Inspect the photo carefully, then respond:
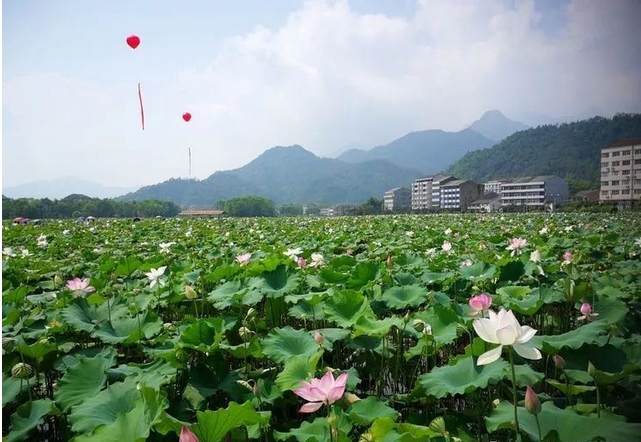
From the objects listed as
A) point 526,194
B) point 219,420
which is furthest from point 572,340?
point 526,194

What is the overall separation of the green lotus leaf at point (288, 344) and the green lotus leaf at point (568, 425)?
1.87 ft

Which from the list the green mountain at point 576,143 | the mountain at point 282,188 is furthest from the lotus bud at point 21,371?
the mountain at point 282,188

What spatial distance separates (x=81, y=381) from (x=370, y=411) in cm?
86

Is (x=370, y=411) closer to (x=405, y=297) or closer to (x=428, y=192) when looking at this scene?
(x=405, y=297)

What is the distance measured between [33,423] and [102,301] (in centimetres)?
105

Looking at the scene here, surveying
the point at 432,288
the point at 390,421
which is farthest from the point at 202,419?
the point at 432,288

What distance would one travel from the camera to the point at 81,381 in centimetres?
128

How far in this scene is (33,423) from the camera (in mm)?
1097

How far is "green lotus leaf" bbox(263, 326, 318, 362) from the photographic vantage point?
135cm

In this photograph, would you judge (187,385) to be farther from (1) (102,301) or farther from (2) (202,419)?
(1) (102,301)

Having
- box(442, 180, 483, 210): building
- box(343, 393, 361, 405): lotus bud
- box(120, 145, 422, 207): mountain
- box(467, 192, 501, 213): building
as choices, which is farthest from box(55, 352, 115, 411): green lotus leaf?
box(120, 145, 422, 207): mountain

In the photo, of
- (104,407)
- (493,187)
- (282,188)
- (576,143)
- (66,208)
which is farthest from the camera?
(282,188)

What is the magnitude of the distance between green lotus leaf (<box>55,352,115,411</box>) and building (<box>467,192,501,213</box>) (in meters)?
46.2

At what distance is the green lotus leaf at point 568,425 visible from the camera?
84 centimetres
